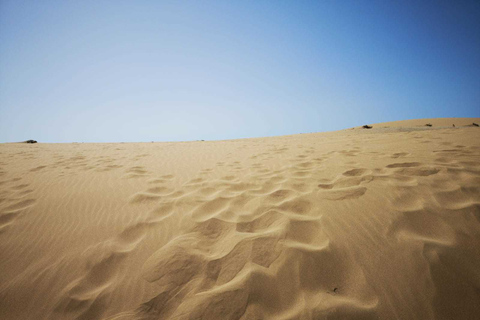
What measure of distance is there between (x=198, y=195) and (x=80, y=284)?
146 cm

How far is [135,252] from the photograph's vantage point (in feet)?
5.37

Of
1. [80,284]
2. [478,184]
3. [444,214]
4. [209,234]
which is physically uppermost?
[478,184]

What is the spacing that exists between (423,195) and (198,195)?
107 inches

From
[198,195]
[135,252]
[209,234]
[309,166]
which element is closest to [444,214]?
[309,166]

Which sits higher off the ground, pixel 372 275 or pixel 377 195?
pixel 377 195

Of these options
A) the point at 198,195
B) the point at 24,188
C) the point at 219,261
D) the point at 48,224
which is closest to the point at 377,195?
the point at 219,261

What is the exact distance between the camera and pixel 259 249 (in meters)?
1.51

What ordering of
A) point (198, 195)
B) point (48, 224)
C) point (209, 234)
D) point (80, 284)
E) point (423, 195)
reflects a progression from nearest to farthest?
1. point (80, 284)
2. point (209, 234)
3. point (423, 195)
4. point (48, 224)
5. point (198, 195)

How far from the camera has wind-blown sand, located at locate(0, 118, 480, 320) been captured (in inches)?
45.5

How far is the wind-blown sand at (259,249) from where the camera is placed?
116 centimetres

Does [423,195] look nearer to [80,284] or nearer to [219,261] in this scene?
[219,261]

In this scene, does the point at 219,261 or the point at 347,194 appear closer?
the point at 219,261

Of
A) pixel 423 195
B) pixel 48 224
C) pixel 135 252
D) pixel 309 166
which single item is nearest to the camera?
pixel 135 252

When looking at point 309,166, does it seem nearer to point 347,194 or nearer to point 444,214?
point 347,194
